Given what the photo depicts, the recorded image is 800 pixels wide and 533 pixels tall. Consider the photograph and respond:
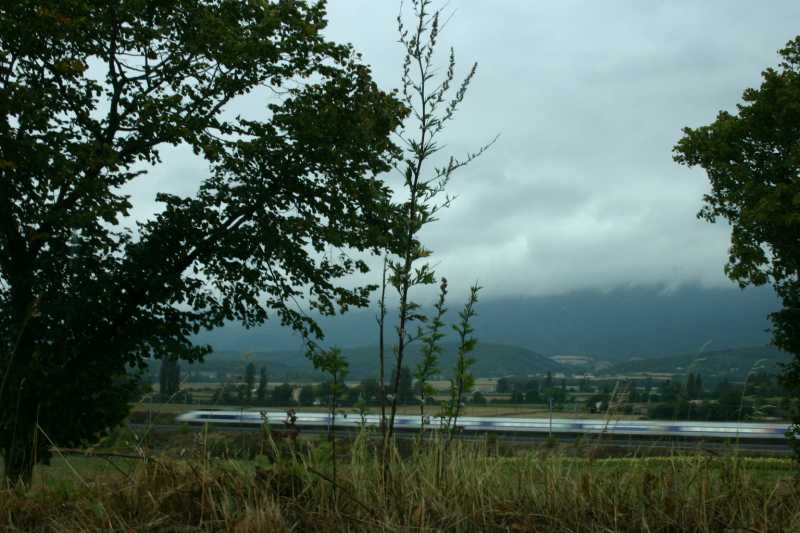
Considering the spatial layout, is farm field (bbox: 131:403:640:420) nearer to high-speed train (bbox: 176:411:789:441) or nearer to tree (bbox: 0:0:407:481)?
high-speed train (bbox: 176:411:789:441)

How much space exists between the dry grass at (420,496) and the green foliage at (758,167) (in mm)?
13343

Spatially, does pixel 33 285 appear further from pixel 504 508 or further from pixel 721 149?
pixel 721 149

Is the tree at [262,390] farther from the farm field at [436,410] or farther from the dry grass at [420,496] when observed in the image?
the dry grass at [420,496]

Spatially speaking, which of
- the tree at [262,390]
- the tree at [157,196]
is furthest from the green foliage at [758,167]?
the tree at [262,390]

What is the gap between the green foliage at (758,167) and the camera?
16.4 m

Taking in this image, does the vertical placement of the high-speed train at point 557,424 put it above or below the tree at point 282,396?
below

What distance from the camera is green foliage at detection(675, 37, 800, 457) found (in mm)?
16422

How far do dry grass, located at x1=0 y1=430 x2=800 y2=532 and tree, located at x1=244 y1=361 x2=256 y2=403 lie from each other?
0.63 meters

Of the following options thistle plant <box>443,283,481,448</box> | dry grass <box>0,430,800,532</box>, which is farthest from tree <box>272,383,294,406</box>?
thistle plant <box>443,283,481,448</box>

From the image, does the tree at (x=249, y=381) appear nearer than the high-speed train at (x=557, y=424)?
No

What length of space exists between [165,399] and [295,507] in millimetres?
1550

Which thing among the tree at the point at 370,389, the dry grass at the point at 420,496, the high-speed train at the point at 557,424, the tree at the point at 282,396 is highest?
the tree at the point at 370,389

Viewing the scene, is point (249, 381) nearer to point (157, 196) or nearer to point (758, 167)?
point (157, 196)

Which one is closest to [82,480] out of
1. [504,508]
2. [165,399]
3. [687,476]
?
[165,399]
